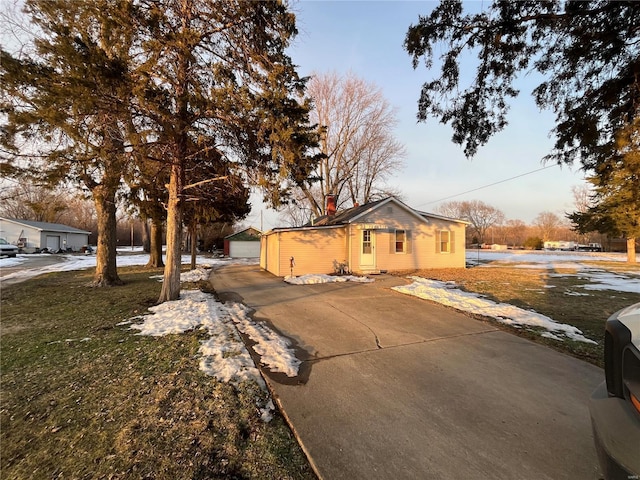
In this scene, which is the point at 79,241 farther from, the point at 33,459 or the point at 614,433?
the point at 614,433

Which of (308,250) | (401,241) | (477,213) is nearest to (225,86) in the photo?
(308,250)

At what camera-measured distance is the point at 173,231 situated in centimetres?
A: 725

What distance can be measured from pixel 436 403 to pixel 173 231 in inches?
263

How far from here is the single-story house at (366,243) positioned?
14.0 metres

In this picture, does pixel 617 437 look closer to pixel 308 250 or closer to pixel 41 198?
pixel 41 198

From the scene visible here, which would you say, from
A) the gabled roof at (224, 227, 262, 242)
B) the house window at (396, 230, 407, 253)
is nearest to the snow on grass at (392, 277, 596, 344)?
the house window at (396, 230, 407, 253)

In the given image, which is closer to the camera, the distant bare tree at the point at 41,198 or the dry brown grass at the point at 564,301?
the dry brown grass at the point at 564,301

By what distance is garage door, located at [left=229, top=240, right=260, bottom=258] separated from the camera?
31.9 m

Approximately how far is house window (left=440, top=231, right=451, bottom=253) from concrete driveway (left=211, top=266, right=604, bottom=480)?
11145mm

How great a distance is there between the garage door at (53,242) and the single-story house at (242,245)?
880 inches

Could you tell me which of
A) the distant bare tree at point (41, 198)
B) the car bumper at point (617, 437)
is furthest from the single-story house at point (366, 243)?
the car bumper at point (617, 437)

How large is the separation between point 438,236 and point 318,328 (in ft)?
41.0

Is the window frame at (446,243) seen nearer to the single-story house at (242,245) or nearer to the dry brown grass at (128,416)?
the dry brown grass at (128,416)

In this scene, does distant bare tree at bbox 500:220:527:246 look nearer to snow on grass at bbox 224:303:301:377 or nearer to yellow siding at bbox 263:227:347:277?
yellow siding at bbox 263:227:347:277
